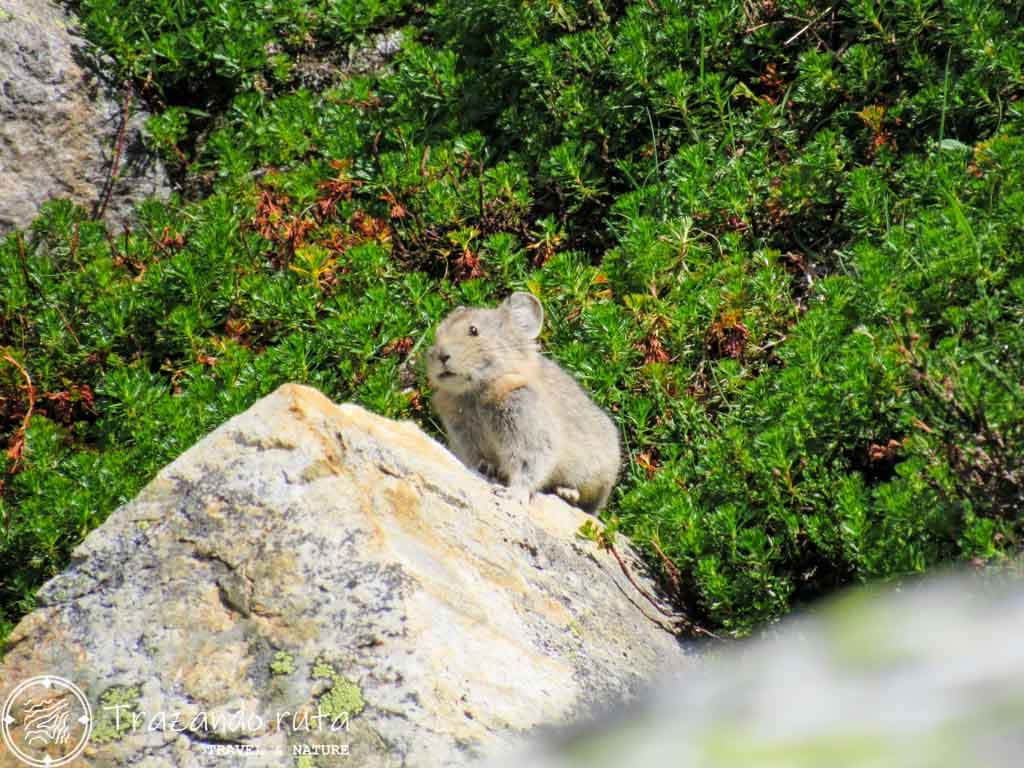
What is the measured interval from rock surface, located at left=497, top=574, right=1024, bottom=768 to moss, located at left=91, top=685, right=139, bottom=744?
3.40 meters

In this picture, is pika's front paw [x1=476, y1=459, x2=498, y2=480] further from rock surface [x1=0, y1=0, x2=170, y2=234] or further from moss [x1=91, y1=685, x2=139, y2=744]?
rock surface [x1=0, y1=0, x2=170, y2=234]

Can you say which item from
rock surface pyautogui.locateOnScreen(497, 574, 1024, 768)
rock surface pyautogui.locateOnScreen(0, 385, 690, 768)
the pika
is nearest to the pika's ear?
the pika

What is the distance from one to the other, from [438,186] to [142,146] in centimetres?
294

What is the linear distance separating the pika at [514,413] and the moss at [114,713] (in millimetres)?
2993

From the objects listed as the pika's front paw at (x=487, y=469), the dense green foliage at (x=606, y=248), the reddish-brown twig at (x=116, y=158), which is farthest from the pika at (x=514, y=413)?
the reddish-brown twig at (x=116, y=158)

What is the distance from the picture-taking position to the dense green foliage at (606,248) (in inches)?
275

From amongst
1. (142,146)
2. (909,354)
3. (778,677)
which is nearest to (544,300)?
(909,354)

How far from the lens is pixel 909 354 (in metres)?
5.82

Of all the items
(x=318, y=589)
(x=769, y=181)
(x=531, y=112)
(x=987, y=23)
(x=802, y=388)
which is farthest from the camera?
(x=531, y=112)

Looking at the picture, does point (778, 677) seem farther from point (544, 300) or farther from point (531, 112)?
point (531, 112)

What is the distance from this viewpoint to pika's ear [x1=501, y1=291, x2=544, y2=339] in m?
7.98

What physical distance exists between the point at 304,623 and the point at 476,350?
2.97m

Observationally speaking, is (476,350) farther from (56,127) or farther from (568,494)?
(56,127)

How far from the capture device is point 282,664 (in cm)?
488
